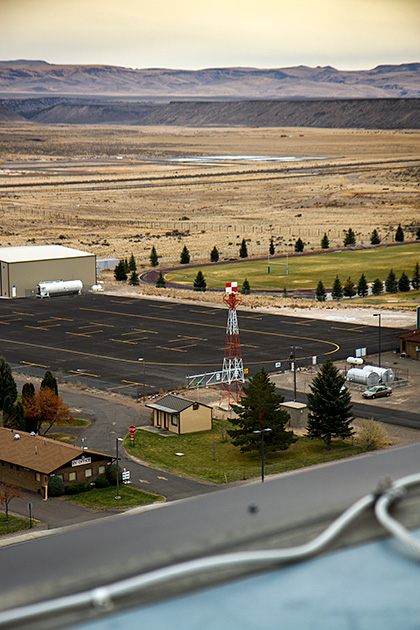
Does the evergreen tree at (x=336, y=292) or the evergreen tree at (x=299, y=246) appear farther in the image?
the evergreen tree at (x=299, y=246)

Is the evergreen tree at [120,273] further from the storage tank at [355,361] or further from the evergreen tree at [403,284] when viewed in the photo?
the storage tank at [355,361]

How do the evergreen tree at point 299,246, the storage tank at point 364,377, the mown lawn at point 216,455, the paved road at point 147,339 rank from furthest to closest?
the evergreen tree at point 299,246
the paved road at point 147,339
the storage tank at point 364,377
the mown lawn at point 216,455

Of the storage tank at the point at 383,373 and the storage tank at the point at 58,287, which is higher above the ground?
the storage tank at the point at 58,287

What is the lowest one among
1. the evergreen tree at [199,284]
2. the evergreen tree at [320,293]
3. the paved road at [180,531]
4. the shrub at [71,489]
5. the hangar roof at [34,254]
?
the shrub at [71,489]

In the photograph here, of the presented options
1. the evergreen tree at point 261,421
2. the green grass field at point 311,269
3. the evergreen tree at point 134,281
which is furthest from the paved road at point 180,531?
the evergreen tree at point 134,281

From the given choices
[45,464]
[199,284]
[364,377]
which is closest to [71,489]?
[45,464]

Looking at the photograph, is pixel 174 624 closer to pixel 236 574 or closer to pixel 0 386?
pixel 236 574

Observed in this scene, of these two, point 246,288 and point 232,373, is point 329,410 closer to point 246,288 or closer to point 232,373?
point 232,373

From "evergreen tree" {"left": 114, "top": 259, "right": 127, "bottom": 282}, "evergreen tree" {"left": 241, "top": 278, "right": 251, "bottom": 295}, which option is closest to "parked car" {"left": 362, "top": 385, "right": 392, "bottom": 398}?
"evergreen tree" {"left": 241, "top": 278, "right": 251, "bottom": 295}
